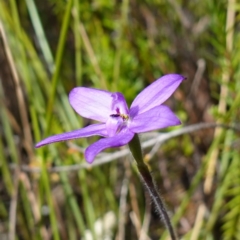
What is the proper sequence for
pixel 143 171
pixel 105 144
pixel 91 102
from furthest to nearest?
pixel 91 102
pixel 143 171
pixel 105 144

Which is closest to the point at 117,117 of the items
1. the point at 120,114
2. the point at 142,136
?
the point at 120,114

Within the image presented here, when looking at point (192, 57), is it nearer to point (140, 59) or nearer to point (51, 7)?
point (140, 59)

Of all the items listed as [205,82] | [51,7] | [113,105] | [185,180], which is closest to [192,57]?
[205,82]

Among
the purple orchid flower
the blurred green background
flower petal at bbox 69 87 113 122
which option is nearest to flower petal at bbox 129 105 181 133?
the purple orchid flower

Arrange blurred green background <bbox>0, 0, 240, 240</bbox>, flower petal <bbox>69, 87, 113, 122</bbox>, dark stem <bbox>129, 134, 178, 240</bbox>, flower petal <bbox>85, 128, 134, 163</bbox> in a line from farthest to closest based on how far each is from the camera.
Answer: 1. blurred green background <bbox>0, 0, 240, 240</bbox>
2. flower petal <bbox>69, 87, 113, 122</bbox>
3. dark stem <bbox>129, 134, 178, 240</bbox>
4. flower petal <bbox>85, 128, 134, 163</bbox>

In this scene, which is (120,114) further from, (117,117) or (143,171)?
(143,171)

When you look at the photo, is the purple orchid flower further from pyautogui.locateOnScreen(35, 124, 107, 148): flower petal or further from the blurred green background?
the blurred green background
